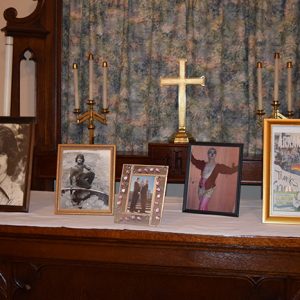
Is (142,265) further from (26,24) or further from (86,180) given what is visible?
(26,24)

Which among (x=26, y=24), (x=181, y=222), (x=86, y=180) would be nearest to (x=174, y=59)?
(x=26, y=24)

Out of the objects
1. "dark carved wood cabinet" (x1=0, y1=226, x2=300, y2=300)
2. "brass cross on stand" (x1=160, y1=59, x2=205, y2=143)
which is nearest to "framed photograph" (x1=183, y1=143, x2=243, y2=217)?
"dark carved wood cabinet" (x1=0, y1=226, x2=300, y2=300)

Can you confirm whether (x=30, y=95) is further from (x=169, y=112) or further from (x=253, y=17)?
(x=253, y=17)

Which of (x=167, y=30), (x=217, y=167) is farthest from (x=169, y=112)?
(x=217, y=167)

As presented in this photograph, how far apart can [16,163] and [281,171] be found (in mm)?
695

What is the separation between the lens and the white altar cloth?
1.20m

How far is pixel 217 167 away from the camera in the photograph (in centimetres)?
136

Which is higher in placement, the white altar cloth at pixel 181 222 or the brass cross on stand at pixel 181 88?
the brass cross on stand at pixel 181 88

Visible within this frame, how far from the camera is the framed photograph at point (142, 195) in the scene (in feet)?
4.17

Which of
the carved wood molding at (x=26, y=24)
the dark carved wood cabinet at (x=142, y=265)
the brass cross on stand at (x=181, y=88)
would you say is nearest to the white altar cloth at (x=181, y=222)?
the dark carved wood cabinet at (x=142, y=265)

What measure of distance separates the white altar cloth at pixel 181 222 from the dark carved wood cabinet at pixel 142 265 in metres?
0.02

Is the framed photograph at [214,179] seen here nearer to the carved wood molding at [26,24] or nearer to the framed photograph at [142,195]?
the framed photograph at [142,195]

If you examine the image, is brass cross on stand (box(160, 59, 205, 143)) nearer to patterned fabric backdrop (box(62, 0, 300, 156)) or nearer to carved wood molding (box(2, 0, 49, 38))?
patterned fabric backdrop (box(62, 0, 300, 156))

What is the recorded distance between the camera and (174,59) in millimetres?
2887
